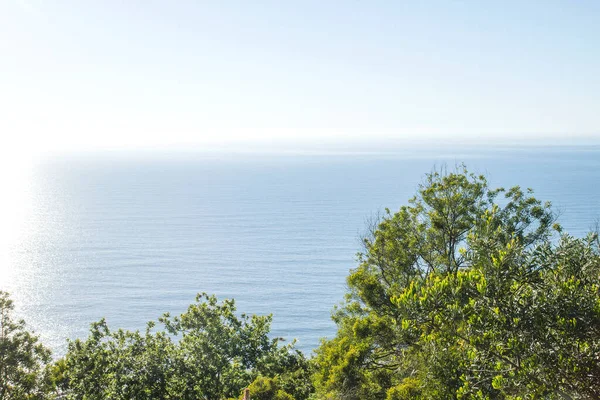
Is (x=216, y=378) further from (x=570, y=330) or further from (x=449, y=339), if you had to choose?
(x=570, y=330)

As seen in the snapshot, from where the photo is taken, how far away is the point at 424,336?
12617 mm

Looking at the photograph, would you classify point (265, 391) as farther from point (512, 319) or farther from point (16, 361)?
point (512, 319)

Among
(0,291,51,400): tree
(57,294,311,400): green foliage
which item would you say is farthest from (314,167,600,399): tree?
(0,291,51,400): tree

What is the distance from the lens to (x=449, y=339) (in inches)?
460

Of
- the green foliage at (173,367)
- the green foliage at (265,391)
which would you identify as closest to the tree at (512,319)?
the green foliage at (265,391)

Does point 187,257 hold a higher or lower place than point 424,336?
lower

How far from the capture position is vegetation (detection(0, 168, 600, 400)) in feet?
33.0

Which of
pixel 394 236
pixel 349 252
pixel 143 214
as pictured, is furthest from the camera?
→ pixel 143 214

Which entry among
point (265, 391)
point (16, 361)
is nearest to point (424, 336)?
point (265, 391)

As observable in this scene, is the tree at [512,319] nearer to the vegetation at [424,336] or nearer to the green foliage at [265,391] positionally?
the vegetation at [424,336]

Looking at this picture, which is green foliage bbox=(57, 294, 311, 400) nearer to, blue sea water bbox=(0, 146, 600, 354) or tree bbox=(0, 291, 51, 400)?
tree bbox=(0, 291, 51, 400)

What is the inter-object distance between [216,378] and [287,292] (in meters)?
57.6

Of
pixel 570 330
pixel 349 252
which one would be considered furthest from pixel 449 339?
pixel 349 252

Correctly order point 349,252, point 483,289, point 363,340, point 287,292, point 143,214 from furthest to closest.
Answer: point 143,214 → point 349,252 → point 287,292 → point 363,340 → point 483,289
